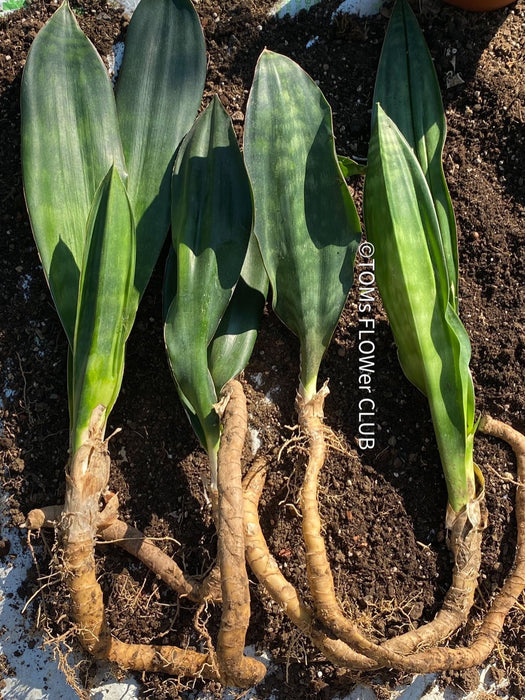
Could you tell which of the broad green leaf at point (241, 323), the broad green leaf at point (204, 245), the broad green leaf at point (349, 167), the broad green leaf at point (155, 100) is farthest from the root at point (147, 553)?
the broad green leaf at point (349, 167)

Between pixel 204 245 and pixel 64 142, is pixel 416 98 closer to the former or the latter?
pixel 204 245

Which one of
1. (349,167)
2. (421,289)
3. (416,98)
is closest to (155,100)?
(349,167)

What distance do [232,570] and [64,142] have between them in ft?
3.08

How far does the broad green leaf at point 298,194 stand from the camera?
Result: 132 centimetres

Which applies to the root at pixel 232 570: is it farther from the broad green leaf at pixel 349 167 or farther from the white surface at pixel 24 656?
the broad green leaf at pixel 349 167

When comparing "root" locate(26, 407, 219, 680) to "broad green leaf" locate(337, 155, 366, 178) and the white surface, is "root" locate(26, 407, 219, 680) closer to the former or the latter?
the white surface

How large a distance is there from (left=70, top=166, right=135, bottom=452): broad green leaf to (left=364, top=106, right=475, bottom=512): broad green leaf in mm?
516

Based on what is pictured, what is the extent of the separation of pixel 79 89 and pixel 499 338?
1.08 m

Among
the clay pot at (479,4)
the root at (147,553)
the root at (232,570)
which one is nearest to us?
the root at (232,570)

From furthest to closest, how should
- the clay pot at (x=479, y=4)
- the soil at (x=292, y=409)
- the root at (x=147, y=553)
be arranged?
the clay pot at (x=479, y=4), the soil at (x=292, y=409), the root at (x=147, y=553)

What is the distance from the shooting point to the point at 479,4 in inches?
58.9

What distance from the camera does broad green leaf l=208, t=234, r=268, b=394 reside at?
A: 1338 mm

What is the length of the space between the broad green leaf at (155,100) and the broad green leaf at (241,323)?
0.63ft

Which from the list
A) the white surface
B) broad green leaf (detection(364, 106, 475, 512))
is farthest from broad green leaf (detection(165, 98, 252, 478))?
the white surface
